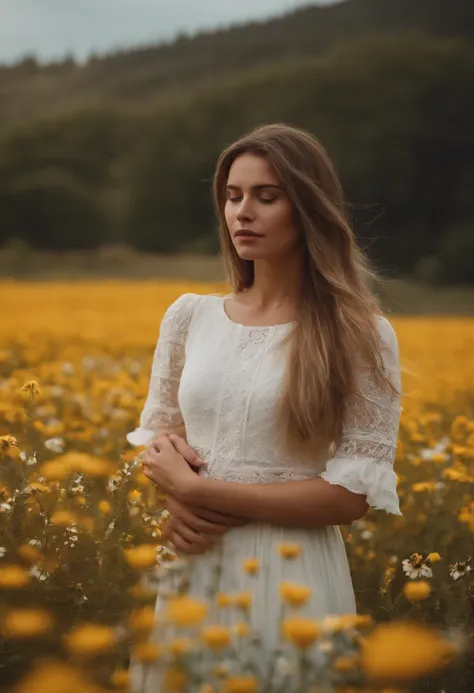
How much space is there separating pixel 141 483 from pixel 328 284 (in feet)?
3.97

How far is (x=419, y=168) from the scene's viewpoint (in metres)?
29.4

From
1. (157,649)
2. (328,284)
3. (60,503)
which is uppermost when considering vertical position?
(328,284)

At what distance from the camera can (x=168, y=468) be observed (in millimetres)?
1986

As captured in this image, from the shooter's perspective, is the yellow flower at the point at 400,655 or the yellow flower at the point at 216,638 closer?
the yellow flower at the point at 400,655

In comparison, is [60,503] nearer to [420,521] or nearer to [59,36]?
[420,521]

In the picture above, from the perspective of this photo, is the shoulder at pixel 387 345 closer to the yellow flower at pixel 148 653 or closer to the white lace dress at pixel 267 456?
the white lace dress at pixel 267 456

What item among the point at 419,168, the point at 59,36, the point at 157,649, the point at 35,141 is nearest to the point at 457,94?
the point at 419,168

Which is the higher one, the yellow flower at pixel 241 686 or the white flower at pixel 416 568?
the yellow flower at pixel 241 686

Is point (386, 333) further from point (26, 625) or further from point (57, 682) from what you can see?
point (57, 682)

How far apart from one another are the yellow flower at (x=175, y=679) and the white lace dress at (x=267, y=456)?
0.54 meters

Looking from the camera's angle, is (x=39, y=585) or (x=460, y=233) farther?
(x=460, y=233)

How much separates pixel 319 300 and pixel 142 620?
99cm

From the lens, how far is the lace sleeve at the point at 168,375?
7.45 feet

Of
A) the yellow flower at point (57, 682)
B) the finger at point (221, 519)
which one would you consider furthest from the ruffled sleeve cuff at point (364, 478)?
the yellow flower at point (57, 682)
